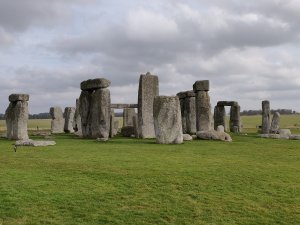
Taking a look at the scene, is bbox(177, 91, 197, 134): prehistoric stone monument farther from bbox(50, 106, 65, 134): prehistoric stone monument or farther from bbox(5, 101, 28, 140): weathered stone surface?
bbox(50, 106, 65, 134): prehistoric stone monument

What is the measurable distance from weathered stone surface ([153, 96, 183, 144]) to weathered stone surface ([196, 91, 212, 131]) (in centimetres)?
783

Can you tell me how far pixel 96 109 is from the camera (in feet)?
85.1

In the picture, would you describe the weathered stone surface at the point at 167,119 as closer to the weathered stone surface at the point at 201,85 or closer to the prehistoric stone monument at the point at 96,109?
the prehistoric stone monument at the point at 96,109

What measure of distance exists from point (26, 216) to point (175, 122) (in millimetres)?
12557

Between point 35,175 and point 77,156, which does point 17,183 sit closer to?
point 35,175

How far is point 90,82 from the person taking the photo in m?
26.2

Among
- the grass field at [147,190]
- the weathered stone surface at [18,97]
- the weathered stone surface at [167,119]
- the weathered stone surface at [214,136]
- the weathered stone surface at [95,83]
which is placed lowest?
the grass field at [147,190]

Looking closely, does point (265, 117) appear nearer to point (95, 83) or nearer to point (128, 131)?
point (128, 131)

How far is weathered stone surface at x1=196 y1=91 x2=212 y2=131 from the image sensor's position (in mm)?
28094

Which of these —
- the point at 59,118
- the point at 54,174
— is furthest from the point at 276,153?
the point at 59,118

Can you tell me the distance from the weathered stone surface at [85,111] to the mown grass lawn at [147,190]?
11504mm

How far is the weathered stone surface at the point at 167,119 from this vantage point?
2028 centimetres

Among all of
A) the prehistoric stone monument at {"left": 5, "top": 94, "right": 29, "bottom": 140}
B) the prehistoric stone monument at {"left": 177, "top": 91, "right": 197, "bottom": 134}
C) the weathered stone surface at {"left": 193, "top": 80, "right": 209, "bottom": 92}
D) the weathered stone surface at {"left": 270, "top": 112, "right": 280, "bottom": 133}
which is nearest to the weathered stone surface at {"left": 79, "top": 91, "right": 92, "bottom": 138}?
the prehistoric stone monument at {"left": 5, "top": 94, "right": 29, "bottom": 140}

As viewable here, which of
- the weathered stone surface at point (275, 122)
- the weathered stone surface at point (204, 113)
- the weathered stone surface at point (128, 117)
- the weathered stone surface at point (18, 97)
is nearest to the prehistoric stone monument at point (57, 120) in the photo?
the weathered stone surface at point (128, 117)
